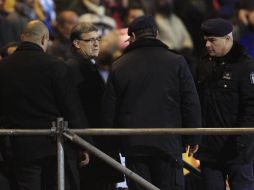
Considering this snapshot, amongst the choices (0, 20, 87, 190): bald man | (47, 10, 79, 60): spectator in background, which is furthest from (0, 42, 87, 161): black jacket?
(47, 10, 79, 60): spectator in background

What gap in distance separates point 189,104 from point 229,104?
0.49m

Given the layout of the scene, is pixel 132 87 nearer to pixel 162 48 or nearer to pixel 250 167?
pixel 162 48

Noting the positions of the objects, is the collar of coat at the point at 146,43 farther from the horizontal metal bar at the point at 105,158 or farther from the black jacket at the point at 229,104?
the horizontal metal bar at the point at 105,158

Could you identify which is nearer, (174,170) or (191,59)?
(174,170)

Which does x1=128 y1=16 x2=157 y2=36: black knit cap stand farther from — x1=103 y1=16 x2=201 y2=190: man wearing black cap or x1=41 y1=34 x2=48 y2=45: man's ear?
x1=41 y1=34 x2=48 y2=45: man's ear

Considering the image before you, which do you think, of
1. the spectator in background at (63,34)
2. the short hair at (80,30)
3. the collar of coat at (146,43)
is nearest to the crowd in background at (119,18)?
the spectator in background at (63,34)

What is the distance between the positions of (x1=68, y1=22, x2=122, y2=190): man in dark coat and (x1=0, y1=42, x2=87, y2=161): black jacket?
1.56 feet

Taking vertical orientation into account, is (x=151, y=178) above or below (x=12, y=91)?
below

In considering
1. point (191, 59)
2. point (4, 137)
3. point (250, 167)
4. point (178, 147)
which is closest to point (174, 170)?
point (178, 147)

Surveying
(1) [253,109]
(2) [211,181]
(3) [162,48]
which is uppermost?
(3) [162,48]

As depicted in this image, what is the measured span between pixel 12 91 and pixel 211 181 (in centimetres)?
193

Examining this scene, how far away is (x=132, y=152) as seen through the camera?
8758 millimetres

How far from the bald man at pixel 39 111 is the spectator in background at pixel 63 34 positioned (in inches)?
129

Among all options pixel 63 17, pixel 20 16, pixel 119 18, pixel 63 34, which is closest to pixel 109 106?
pixel 63 34
